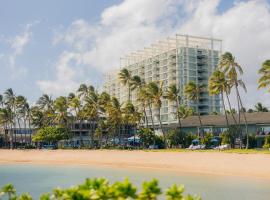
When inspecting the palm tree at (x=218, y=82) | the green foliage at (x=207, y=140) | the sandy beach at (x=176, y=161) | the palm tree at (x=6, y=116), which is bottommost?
the sandy beach at (x=176, y=161)

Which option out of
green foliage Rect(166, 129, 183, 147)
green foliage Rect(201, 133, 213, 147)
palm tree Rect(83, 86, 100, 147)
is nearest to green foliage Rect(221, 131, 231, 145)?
green foliage Rect(201, 133, 213, 147)

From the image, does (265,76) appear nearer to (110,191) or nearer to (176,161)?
(176,161)

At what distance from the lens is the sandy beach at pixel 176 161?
1917 inches

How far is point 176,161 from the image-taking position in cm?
6050

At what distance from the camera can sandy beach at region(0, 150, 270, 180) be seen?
1917 inches

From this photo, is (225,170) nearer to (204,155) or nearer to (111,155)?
(204,155)

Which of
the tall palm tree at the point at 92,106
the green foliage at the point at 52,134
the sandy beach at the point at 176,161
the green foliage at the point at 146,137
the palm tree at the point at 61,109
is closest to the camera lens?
the sandy beach at the point at 176,161

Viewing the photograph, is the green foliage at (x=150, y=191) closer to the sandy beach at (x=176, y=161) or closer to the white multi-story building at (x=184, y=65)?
the sandy beach at (x=176, y=161)

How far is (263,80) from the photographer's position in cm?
7394

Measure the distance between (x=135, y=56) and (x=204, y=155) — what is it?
420ft

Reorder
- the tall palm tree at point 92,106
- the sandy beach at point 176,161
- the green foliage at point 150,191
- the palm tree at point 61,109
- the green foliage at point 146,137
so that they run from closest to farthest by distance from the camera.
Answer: the green foliage at point 150,191 < the sandy beach at point 176,161 < the green foliage at point 146,137 < the tall palm tree at point 92,106 < the palm tree at point 61,109

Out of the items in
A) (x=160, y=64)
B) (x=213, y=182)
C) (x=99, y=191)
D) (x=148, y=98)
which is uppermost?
(x=160, y=64)

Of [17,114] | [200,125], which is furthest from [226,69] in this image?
[17,114]

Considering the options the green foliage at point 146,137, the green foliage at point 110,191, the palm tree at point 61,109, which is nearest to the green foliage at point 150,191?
the green foliage at point 110,191
